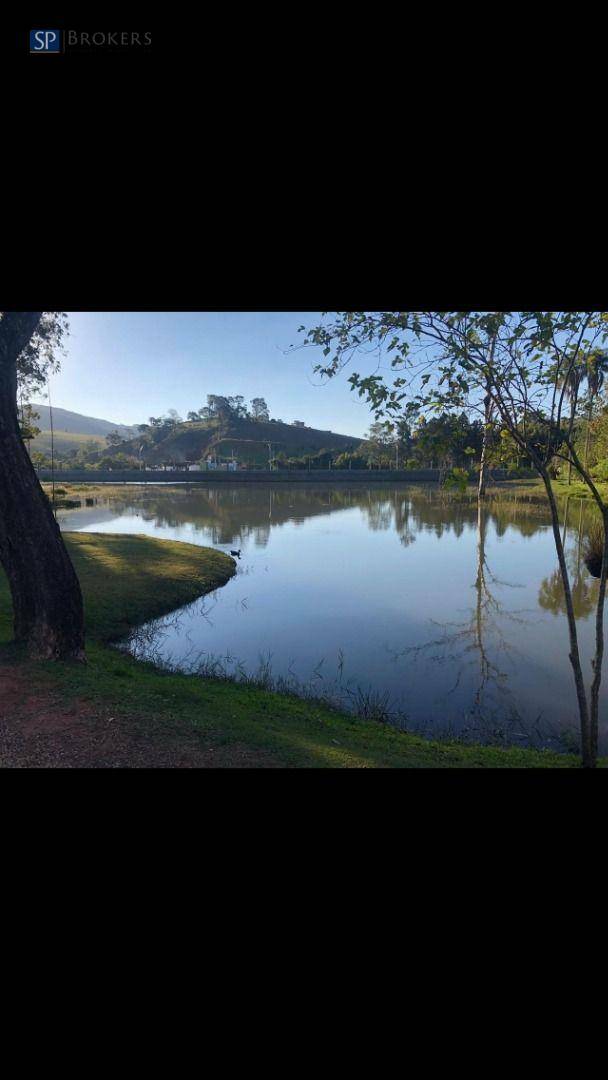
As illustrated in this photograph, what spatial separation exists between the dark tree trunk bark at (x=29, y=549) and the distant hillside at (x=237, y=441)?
53.9m

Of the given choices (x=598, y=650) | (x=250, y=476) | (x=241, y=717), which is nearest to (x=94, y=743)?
(x=241, y=717)

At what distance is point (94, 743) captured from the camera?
119 inches

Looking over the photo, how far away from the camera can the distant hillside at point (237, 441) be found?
209 feet

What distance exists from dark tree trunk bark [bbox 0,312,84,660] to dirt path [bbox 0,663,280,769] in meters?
0.97
